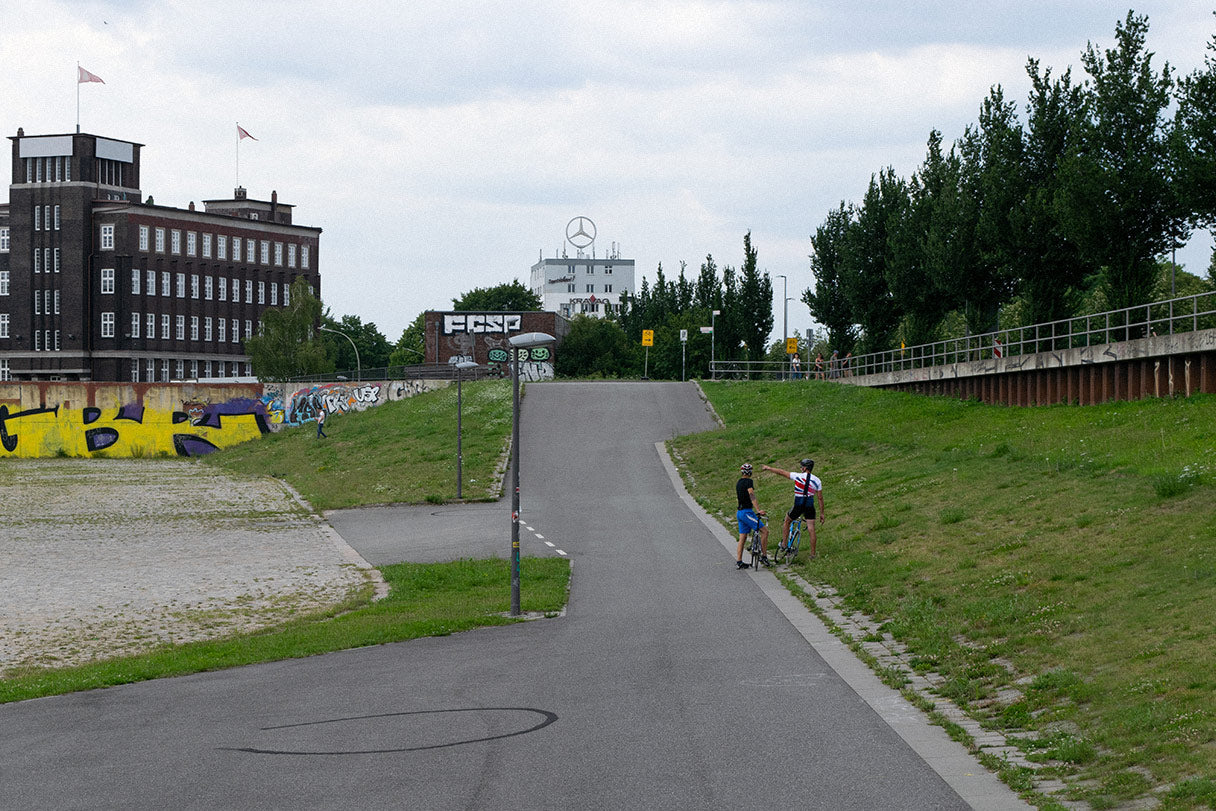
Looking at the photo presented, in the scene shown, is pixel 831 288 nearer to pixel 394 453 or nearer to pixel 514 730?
pixel 394 453

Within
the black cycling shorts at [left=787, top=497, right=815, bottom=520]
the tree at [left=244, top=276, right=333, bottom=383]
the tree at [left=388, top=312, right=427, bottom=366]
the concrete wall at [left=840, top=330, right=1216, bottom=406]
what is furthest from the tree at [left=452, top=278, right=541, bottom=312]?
the black cycling shorts at [left=787, top=497, right=815, bottom=520]

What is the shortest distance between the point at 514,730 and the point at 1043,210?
126 ft

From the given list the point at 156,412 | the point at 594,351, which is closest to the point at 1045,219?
the point at 156,412

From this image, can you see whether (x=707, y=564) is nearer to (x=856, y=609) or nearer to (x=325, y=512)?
(x=856, y=609)

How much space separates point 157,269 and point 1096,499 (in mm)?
94653

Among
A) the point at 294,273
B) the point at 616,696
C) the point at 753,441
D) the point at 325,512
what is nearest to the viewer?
the point at 616,696

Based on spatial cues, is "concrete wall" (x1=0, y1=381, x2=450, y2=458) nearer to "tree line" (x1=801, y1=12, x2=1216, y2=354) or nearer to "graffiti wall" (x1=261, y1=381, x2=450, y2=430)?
"graffiti wall" (x1=261, y1=381, x2=450, y2=430)

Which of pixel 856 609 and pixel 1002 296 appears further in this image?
pixel 1002 296

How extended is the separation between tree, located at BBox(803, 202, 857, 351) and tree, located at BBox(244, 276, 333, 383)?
29849mm

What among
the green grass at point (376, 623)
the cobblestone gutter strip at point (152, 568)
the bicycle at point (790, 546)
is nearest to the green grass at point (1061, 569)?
the bicycle at point (790, 546)

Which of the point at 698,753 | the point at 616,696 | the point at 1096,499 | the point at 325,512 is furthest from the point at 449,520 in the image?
the point at 698,753

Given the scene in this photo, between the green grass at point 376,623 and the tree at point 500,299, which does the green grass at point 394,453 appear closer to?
the green grass at point 376,623

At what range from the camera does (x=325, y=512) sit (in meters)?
34.1

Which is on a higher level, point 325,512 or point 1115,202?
point 1115,202
